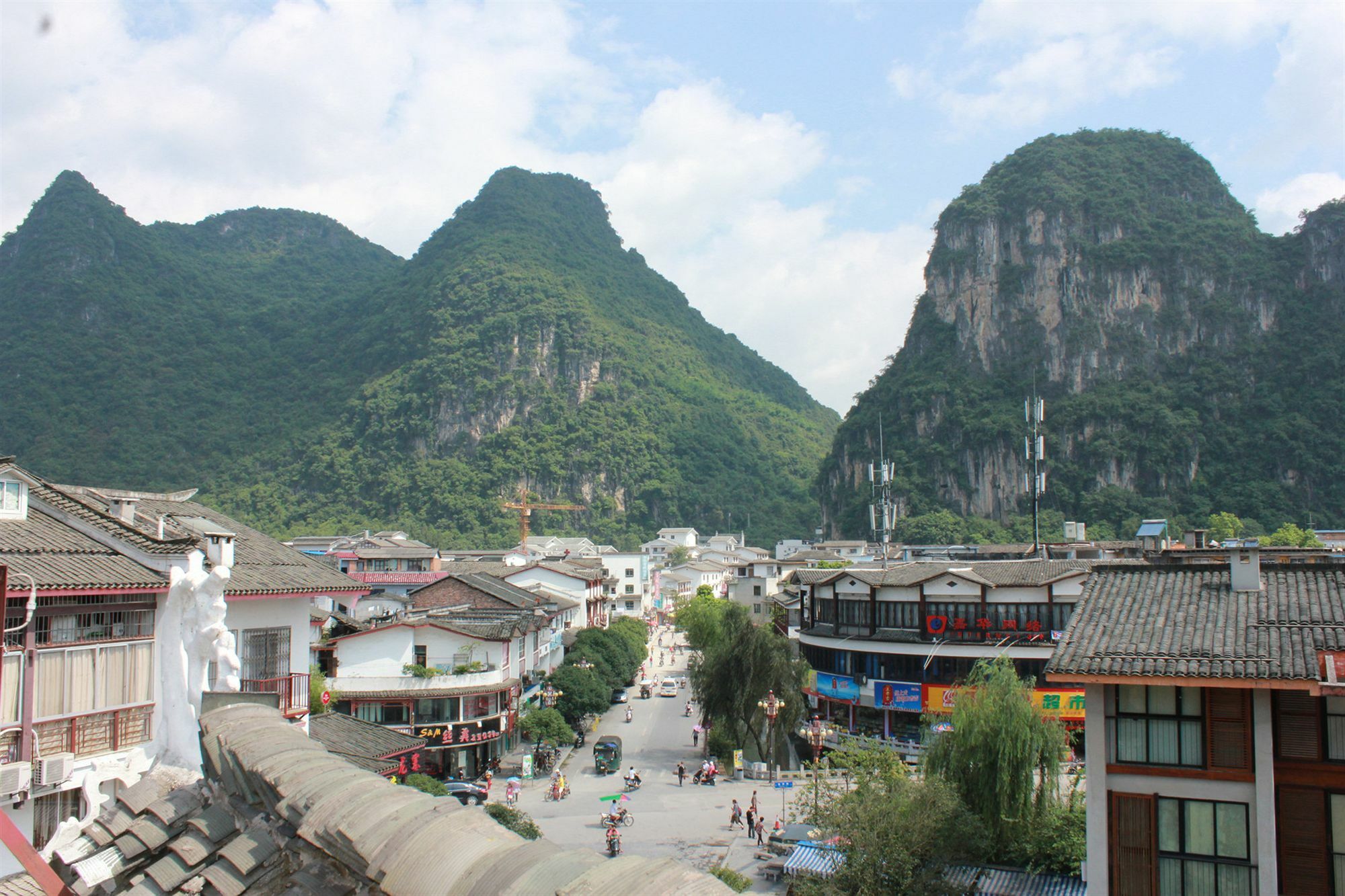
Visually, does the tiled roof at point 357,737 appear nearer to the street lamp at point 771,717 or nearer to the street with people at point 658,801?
the street with people at point 658,801

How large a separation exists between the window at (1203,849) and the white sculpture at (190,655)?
10.5m

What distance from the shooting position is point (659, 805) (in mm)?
32406

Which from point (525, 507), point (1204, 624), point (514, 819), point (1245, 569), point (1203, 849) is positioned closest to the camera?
point (1203, 849)

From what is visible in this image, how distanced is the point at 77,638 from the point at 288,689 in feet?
20.7

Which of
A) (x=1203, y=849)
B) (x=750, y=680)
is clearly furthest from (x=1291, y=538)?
(x=1203, y=849)

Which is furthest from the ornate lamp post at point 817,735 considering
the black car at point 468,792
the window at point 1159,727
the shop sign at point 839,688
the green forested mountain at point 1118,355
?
the green forested mountain at point 1118,355

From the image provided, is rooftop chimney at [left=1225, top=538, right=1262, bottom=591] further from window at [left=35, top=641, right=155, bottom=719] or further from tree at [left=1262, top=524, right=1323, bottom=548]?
tree at [left=1262, top=524, right=1323, bottom=548]

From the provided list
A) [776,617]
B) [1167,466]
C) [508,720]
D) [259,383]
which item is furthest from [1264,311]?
[259,383]

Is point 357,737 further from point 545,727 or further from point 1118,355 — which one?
point 1118,355

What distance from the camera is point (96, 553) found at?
1002 centimetres

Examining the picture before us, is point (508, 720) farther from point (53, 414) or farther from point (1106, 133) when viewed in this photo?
point (1106, 133)

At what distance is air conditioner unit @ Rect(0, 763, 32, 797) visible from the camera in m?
8.05

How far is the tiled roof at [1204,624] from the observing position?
11.2 meters

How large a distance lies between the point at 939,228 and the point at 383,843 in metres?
158
